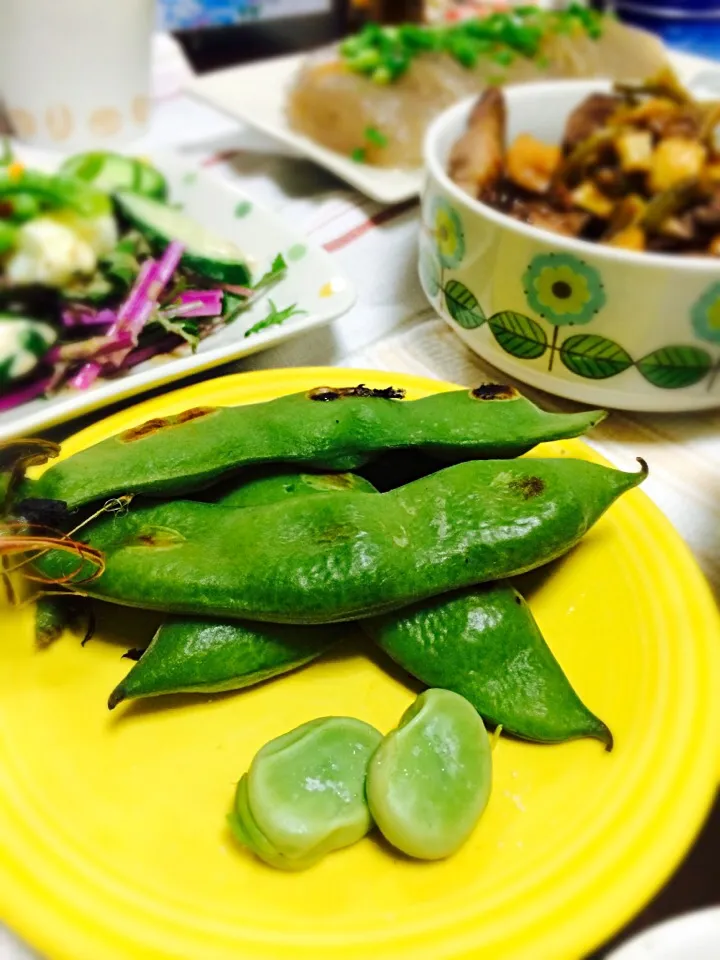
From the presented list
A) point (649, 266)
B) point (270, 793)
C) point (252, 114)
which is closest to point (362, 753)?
point (270, 793)

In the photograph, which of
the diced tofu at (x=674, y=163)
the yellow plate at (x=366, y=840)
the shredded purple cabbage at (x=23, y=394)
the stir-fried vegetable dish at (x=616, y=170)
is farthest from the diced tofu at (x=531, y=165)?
the shredded purple cabbage at (x=23, y=394)

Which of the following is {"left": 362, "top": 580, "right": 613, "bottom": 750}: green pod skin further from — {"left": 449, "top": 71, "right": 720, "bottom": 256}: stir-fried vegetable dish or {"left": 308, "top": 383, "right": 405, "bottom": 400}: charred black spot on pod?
{"left": 449, "top": 71, "right": 720, "bottom": 256}: stir-fried vegetable dish

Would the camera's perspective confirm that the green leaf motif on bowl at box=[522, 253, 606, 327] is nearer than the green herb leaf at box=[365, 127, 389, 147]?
Yes

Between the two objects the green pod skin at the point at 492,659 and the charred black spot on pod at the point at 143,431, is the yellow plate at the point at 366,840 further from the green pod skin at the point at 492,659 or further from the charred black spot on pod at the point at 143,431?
the charred black spot on pod at the point at 143,431

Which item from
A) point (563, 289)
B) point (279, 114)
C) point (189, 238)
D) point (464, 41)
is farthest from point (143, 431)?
point (464, 41)

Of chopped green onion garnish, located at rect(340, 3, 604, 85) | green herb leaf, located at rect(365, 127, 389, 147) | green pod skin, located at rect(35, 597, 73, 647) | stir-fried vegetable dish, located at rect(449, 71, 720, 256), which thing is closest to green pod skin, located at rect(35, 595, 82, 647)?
green pod skin, located at rect(35, 597, 73, 647)
